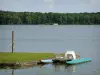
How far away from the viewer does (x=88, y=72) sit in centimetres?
5156

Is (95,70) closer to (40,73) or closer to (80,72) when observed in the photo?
(80,72)

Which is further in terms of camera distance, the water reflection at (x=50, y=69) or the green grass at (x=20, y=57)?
the green grass at (x=20, y=57)

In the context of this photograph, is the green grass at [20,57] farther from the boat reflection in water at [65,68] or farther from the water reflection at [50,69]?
the boat reflection in water at [65,68]

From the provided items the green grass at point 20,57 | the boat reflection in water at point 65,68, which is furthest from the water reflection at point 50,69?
the green grass at point 20,57

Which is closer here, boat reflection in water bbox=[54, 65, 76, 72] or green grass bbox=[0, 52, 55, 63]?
green grass bbox=[0, 52, 55, 63]

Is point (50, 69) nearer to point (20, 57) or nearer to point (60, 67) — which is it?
point (60, 67)

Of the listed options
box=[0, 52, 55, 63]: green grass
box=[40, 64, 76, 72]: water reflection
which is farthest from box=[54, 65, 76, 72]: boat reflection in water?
box=[0, 52, 55, 63]: green grass

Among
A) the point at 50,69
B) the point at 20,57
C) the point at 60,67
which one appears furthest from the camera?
the point at 60,67

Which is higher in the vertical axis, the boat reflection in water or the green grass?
the green grass

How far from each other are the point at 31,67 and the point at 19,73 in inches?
151

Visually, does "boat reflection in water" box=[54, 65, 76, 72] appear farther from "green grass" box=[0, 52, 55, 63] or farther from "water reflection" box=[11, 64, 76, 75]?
"green grass" box=[0, 52, 55, 63]

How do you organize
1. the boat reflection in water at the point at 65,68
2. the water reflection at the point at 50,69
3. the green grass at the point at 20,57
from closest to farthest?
the water reflection at the point at 50,69
the green grass at the point at 20,57
the boat reflection in water at the point at 65,68

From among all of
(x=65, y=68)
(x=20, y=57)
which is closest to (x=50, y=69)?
(x=65, y=68)

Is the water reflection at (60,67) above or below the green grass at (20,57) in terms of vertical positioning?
below
